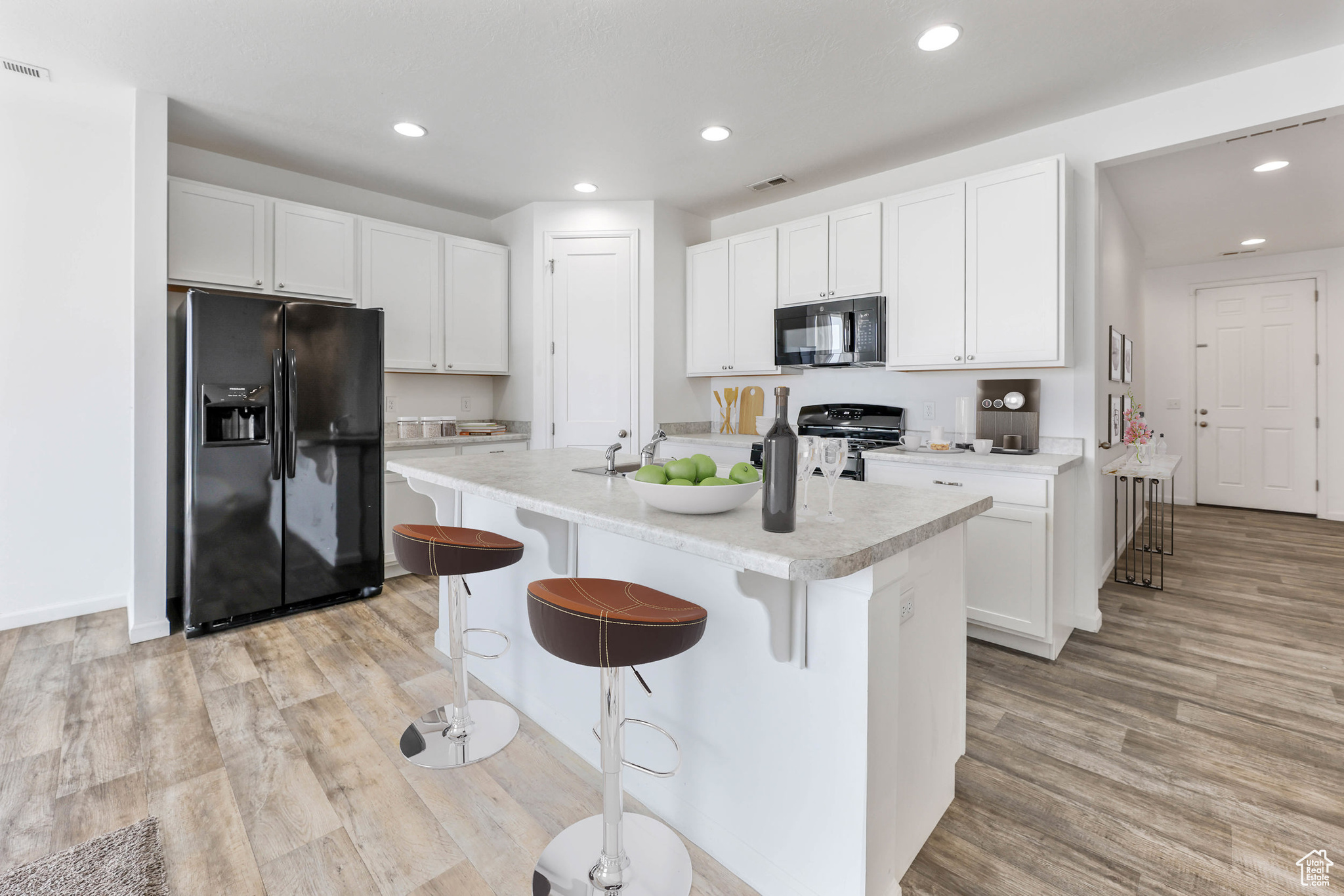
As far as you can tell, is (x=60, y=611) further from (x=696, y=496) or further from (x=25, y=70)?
(x=696, y=496)

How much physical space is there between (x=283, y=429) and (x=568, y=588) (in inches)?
98.9

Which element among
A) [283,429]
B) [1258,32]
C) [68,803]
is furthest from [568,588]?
[1258,32]

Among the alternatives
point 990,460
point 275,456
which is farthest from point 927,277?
point 275,456

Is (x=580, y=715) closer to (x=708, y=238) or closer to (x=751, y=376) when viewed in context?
(x=751, y=376)

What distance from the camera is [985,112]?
296 centimetres

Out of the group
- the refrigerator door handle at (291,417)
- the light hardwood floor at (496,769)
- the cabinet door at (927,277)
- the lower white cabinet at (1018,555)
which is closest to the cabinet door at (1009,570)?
the lower white cabinet at (1018,555)

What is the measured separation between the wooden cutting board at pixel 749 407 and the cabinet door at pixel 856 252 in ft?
3.32

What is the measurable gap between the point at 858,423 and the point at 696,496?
9.23 ft

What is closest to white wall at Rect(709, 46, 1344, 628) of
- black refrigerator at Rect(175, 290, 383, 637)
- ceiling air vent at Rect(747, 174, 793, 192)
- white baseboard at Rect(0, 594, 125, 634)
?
ceiling air vent at Rect(747, 174, 793, 192)

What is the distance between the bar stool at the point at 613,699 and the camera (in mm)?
1173

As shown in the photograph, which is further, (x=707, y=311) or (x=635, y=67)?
(x=707, y=311)

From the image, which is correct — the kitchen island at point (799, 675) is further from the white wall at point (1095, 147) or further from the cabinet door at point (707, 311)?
the cabinet door at point (707, 311)

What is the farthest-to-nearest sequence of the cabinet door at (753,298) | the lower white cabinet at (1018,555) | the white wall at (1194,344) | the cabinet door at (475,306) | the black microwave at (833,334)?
the white wall at (1194,344) → the cabinet door at (475,306) → the cabinet door at (753,298) → the black microwave at (833,334) → the lower white cabinet at (1018,555)

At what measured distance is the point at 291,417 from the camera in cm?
315
